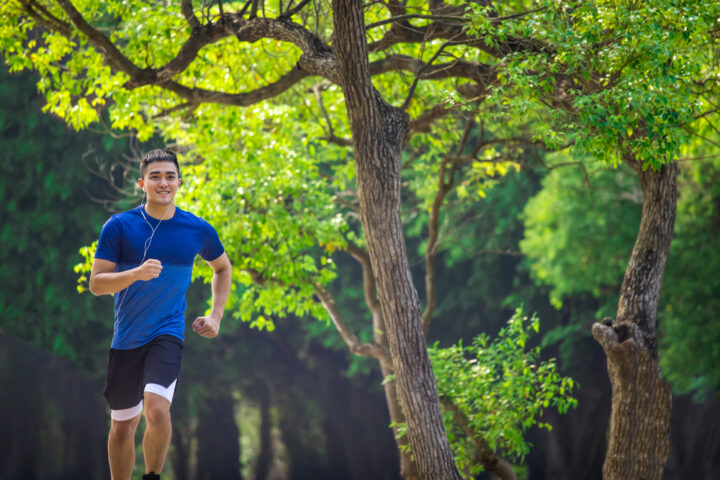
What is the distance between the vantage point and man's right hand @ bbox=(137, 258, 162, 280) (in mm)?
3705

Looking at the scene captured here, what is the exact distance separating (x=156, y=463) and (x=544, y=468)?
17758mm

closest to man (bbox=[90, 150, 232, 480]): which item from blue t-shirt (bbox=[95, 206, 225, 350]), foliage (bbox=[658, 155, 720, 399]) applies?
blue t-shirt (bbox=[95, 206, 225, 350])

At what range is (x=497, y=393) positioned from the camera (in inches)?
314

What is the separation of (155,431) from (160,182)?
4.04 feet

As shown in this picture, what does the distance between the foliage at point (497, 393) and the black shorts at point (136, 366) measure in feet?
13.8

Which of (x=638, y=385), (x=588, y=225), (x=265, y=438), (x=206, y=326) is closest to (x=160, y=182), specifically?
(x=206, y=326)

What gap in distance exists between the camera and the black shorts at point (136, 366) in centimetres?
401

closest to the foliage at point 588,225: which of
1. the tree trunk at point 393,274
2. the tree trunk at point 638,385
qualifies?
the tree trunk at point 638,385

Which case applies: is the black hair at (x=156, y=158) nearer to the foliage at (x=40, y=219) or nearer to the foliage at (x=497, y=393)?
the foliage at (x=497, y=393)

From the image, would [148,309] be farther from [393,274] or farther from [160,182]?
[393,274]

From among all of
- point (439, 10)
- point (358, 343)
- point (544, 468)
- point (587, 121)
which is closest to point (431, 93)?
point (439, 10)

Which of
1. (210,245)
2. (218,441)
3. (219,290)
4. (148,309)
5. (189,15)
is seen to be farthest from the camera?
(218,441)

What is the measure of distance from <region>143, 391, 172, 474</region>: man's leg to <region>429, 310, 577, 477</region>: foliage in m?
4.30

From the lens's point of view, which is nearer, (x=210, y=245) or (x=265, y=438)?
(x=210, y=245)
